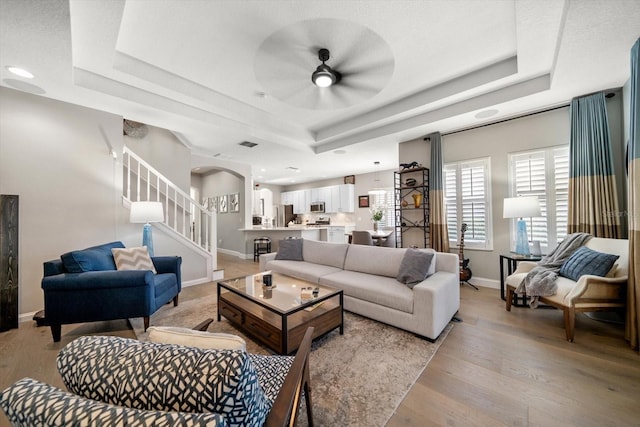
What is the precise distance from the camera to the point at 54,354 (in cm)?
209

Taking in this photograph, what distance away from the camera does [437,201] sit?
4293mm

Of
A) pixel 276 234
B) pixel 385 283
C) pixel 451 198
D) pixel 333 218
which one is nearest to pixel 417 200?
pixel 451 198

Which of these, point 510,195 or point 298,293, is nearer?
point 298,293

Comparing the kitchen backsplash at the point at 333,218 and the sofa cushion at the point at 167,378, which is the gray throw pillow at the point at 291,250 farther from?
the kitchen backsplash at the point at 333,218

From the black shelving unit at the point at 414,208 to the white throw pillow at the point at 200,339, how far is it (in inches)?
173

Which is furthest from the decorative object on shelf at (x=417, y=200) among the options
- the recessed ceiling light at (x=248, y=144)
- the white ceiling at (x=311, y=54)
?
the recessed ceiling light at (x=248, y=144)

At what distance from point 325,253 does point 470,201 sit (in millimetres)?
2686

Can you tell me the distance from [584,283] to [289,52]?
3.42 m

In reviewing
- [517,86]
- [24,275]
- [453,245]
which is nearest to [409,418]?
[453,245]

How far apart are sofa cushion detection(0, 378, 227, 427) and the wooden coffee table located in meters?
1.42

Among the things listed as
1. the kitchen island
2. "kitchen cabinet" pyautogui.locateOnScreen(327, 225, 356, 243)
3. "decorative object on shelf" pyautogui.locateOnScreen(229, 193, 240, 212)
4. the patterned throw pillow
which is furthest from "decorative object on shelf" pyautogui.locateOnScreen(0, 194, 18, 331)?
"kitchen cabinet" pyautogui.locateOnScreen(327, 225, 356, 243)

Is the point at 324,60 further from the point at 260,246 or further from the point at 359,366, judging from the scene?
the point at 260,246

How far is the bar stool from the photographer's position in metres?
6.70

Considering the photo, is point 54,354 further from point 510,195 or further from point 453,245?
point 510,195
